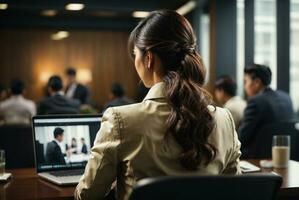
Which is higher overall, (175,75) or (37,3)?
(37,3)

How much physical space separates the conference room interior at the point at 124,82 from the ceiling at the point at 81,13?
20mm

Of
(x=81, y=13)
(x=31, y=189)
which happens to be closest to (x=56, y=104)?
→ (x=31, y=189)

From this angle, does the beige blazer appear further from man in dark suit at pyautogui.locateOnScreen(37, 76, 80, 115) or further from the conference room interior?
man in dark suit at pyautogui.locateOnScreen(37, 76, 80, 115)

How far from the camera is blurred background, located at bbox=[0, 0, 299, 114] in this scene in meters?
5.00

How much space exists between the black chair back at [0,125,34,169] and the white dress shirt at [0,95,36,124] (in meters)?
1.94

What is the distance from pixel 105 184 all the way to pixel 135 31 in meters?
0.50

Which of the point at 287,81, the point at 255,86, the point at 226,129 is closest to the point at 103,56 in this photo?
the point at 287,81

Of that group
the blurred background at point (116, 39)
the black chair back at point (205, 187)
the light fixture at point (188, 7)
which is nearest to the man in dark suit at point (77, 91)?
the blurred background at point (116, 39)

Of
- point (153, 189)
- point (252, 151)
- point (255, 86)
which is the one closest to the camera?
point (153, 189)

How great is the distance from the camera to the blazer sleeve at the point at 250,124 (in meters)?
3.38

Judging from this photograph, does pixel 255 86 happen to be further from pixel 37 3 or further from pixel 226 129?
pixel 37 3

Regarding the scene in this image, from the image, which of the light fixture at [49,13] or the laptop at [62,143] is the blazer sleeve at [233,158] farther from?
the light fixture at [49,13]

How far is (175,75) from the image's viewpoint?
4.38 ft

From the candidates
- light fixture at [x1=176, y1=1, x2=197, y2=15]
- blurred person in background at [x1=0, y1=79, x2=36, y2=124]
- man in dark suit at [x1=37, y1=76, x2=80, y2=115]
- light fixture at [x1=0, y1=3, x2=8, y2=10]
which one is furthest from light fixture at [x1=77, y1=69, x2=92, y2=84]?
man in dark suit at [x1=37, y1=76, x2=80, y2=115]
